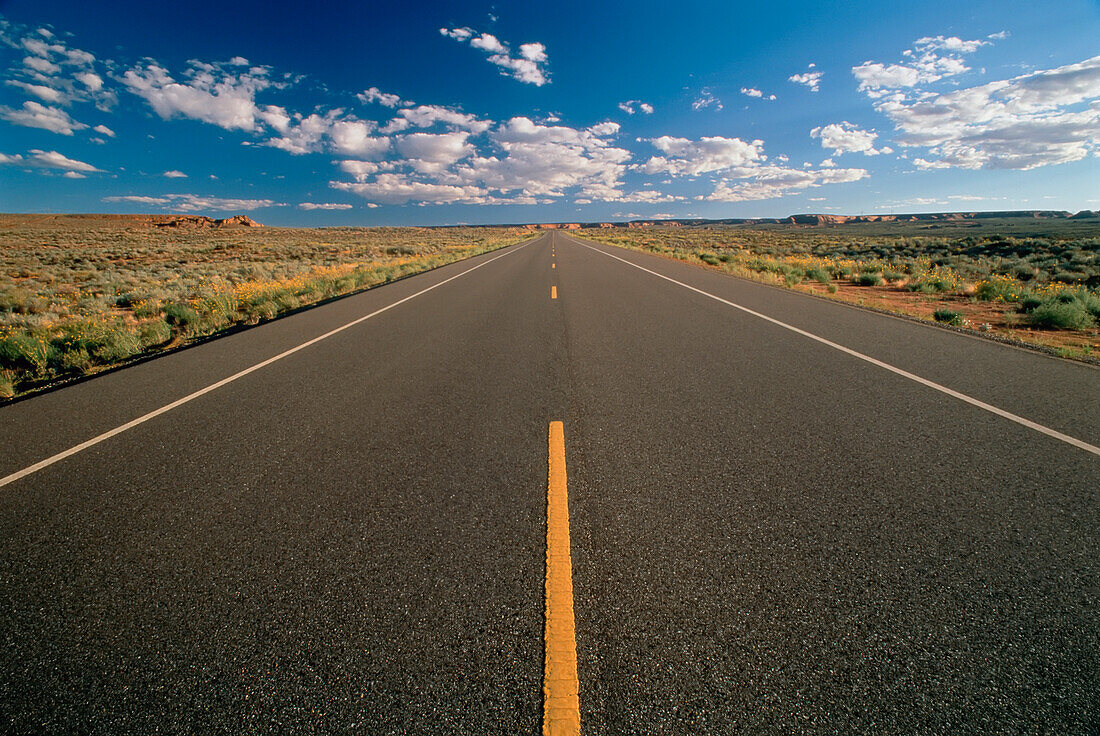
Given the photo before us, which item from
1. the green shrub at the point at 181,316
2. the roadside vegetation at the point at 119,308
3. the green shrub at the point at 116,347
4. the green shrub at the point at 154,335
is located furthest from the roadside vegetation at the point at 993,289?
the green shrub at the point at 181,316

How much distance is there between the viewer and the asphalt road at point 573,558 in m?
1.71

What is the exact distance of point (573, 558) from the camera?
7.91ft

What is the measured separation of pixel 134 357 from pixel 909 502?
10129 millimetres

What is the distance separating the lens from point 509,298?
12.1m

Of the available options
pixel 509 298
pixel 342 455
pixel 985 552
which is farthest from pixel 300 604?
pixel 509 298

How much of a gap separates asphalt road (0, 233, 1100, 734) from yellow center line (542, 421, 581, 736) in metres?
0.04

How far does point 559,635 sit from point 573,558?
488mm

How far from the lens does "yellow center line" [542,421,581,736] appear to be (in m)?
1.64

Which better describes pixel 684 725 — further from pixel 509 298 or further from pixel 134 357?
pixel 509 298

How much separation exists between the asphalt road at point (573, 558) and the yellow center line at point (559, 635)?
0.14ft

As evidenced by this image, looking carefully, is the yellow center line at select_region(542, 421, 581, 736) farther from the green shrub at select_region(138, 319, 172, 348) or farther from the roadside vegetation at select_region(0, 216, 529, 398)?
the green shrub at select_region(138, 319, 172, 348)

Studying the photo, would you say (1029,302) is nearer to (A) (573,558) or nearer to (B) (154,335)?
(A) (573,558)

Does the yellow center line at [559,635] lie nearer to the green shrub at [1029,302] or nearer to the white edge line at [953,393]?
the white edge line at [953,393]

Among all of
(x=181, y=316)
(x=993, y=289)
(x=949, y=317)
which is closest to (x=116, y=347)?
(x=181, y=316)
